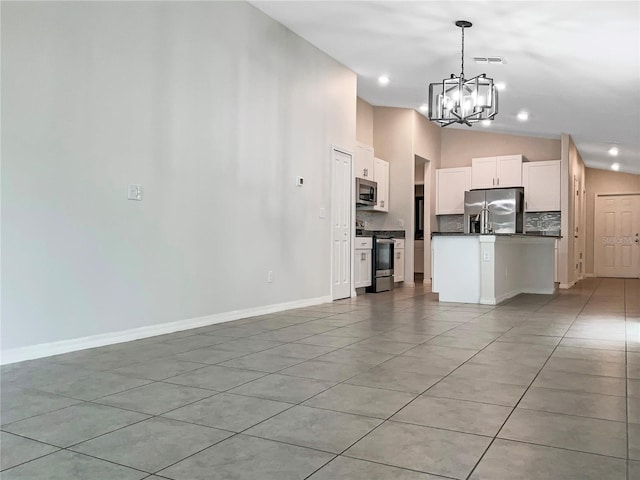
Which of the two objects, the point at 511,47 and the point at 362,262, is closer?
the point at 511,47

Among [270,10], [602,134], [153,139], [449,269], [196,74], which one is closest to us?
[153,139]

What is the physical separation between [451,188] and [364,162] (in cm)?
255

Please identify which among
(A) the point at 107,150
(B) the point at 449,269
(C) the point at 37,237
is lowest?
(B) the point at 449,269

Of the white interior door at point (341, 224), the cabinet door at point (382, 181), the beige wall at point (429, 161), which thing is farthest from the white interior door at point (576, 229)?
the white interior door at point (341, 224)

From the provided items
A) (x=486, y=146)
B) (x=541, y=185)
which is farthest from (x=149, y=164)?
(x=486, y=146)

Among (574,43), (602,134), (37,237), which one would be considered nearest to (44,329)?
(37,237)

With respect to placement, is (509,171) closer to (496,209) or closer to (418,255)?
(496,209)

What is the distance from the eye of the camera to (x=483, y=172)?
32.1 feet

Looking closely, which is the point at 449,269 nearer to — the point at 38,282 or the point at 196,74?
the point at 196,74

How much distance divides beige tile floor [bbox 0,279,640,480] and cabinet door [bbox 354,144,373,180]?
14.2ft

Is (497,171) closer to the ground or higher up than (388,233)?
higher up

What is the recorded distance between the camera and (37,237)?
3281 mm

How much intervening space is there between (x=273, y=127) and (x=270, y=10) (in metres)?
1.19

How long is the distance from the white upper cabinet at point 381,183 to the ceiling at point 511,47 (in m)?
1.27
